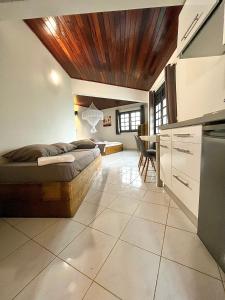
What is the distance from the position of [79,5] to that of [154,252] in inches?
92.6

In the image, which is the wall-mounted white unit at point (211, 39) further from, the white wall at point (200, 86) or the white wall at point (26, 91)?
the white wall at point (26, 91)

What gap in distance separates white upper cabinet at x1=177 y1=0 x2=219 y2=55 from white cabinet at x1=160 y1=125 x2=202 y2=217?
2.94 feet

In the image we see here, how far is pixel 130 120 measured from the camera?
681cm

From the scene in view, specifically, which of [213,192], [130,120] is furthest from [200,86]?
[130,120]

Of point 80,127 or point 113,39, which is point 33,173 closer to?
point 113,39

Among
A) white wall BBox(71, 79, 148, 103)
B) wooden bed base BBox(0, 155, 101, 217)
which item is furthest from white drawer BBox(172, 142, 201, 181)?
white wall BBox(71, 79, 148, 103)

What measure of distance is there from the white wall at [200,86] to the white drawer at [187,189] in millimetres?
874

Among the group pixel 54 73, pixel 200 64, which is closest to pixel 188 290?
pixel 200 64

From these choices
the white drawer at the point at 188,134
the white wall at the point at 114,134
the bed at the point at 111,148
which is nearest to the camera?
the white drawer at the point at 188,134

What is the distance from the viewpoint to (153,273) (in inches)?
33.3

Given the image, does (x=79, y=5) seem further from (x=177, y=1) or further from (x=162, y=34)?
(x=162, y=34)

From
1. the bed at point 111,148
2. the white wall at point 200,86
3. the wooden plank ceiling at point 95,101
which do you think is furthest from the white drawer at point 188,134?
the wooden plank ceiling at point 95,101

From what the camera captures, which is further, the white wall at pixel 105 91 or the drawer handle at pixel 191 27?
the white wall at pixel 105 91

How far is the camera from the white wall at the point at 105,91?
167 inches
